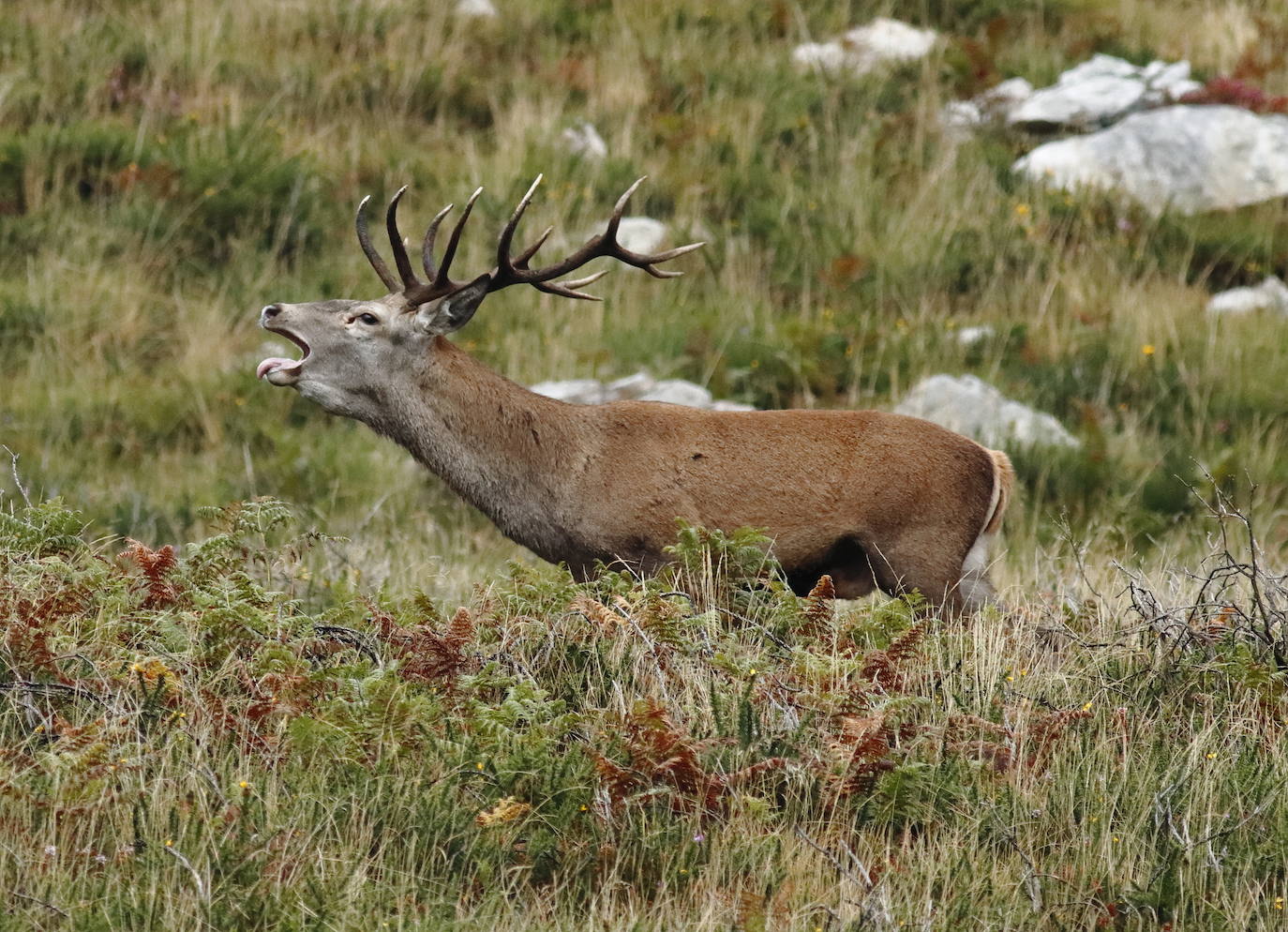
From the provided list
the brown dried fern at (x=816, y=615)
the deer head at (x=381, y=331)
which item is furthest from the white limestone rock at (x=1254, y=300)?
the brown dried fern at (x=816, y=615)

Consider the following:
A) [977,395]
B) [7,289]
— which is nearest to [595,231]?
[977,395]

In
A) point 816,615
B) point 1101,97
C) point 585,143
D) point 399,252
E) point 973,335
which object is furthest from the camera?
point 1101,97

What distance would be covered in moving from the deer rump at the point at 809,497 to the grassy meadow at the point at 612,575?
38cm

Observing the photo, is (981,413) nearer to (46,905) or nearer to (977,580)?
(977,580)

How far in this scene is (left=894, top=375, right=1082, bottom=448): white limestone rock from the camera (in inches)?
398

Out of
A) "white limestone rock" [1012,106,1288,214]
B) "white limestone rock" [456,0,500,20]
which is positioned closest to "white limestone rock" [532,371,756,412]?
"white limestone rock" [1012,106,1288,214]

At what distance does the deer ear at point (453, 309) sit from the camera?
697 centimetres

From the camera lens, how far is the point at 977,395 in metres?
10.3

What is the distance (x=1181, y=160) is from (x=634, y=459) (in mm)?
7496

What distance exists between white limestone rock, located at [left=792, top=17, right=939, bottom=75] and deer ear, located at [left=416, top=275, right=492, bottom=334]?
24.7 feet

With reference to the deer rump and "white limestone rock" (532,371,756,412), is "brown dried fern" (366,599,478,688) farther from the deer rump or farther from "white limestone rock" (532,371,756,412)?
"white limestone rock" (532,371,756,412)

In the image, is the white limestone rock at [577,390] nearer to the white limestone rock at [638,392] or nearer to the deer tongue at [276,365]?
the white limestone rock at [638,392]

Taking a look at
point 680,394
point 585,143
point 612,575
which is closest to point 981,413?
point 680,394

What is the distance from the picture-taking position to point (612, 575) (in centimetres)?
580
